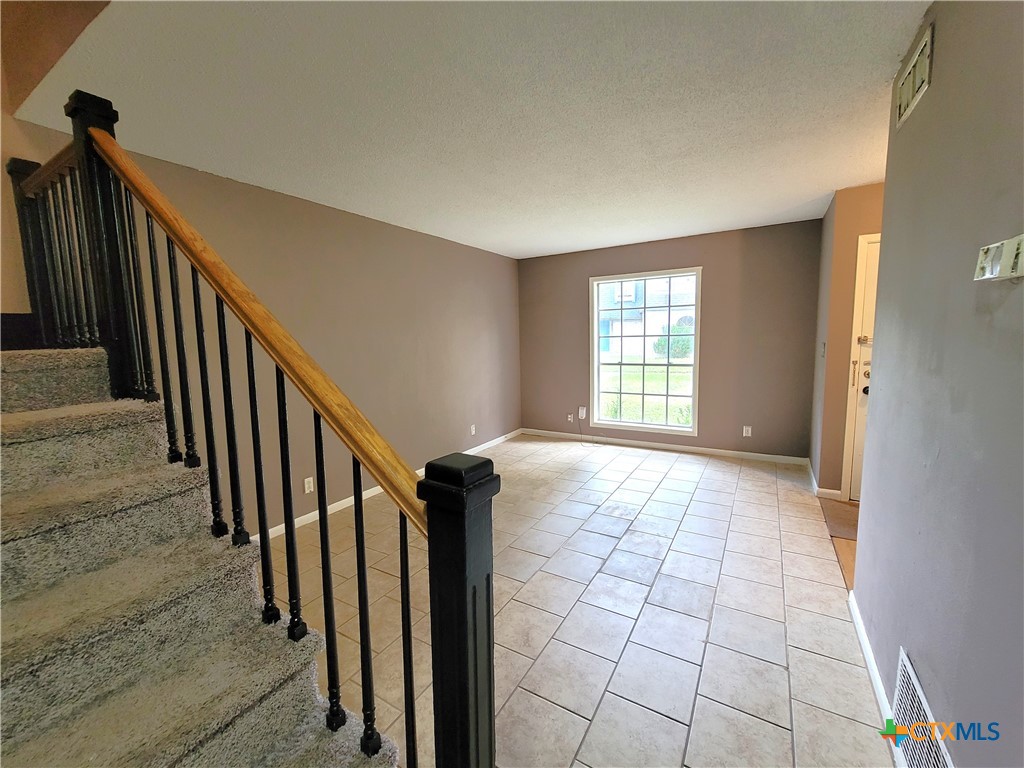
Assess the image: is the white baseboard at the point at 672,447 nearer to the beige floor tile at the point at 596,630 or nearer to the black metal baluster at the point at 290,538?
the beige floor tile at the point at 596,630

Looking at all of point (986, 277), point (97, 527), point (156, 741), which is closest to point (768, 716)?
point (986, 277)

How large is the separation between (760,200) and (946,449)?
291 centimetres

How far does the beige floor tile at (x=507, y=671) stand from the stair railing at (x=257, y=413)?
1.41 feet

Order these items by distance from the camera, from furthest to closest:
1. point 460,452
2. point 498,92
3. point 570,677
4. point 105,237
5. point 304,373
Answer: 1. point 460,452
2. point 498,92
3. point 570,677
4. point 105,237
5. point 304,373

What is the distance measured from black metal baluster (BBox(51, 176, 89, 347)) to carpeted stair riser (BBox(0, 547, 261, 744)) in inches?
46.6

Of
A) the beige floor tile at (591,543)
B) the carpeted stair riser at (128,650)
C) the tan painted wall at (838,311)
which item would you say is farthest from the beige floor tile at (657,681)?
the tan painted wall at (838,311)

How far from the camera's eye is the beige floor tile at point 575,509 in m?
3.25

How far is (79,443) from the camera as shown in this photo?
1.28 metres

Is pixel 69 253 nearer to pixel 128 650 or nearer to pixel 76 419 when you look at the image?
pixel 76 419

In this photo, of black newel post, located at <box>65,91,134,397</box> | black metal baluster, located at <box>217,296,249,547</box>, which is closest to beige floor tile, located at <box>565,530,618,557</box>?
black metal baluster, located at <box>217,296,249,547</box>

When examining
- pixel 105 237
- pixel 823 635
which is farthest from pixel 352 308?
pixel 823 635

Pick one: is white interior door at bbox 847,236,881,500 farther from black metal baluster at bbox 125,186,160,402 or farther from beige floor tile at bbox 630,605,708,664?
black metal baluster at bbox 125,186,160,402

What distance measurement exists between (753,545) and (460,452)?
2.12m

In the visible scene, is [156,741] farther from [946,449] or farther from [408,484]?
[946,449]
